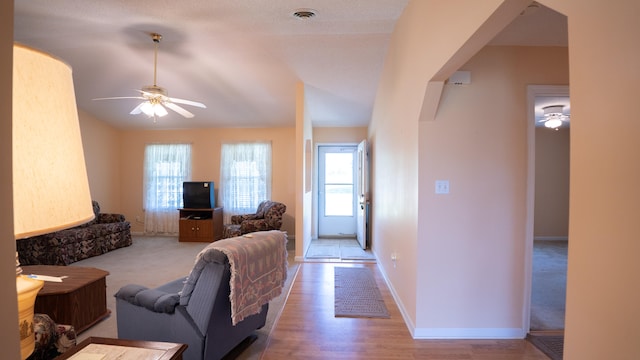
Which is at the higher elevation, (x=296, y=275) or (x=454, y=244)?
(x=454, y=244)

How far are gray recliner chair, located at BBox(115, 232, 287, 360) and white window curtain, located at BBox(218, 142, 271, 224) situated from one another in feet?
14.4

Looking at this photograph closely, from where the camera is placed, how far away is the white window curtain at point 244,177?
639 cm

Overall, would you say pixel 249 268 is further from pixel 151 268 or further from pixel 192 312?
pixel 151 268

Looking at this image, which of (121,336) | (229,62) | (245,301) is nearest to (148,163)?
(229,62)

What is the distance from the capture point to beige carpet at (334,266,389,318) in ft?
9.54

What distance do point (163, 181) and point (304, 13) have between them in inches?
210

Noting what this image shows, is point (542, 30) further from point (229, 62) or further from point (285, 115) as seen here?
point (285, 115)

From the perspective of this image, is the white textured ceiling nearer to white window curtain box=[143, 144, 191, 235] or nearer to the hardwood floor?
white window curtain box=[143, 144, 191, 235]

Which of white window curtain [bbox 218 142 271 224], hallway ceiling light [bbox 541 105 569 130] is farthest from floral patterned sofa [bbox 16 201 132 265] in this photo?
hallway ceiling light [bbox 541 105 569 130]

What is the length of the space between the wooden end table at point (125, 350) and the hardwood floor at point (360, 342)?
1.18 metres

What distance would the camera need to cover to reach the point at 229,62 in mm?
4016

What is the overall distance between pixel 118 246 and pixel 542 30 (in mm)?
6760

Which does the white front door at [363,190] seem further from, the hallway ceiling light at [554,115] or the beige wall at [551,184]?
the beige wall at [551,184]

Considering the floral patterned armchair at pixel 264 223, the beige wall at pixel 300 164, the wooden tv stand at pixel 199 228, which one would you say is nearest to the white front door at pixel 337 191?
the floral patterned armchair at pixel 264 223
